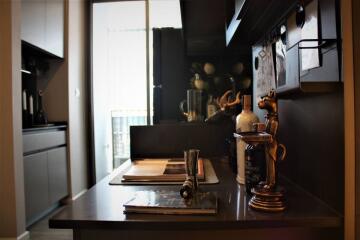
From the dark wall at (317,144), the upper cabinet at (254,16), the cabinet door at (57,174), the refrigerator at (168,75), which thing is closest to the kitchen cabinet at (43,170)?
the cabinet door at (57,174)

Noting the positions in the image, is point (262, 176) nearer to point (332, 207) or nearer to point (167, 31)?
point (332, 207)

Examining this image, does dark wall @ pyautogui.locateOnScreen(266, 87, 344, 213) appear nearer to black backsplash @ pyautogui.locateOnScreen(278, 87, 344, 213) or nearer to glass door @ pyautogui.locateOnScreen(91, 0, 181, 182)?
black backsplash @ pyautogui.locateOnScreen(278, 87, 344, 213)

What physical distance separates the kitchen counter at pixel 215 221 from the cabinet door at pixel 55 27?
2509mm

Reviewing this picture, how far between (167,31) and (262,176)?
2.17 metres

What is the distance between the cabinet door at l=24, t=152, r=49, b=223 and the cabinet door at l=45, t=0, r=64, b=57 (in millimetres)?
1067

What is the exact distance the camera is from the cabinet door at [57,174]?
2839 mm

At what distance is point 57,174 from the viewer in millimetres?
2971

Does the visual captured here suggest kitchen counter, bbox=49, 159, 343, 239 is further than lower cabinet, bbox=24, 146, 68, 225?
No

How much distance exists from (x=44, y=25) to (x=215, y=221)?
2.78 metres

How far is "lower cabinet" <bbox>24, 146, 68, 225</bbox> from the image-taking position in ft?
8.01

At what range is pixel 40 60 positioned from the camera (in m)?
3.15

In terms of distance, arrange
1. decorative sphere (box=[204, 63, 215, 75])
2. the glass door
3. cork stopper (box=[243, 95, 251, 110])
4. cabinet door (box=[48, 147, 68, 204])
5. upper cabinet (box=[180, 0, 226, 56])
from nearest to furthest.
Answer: cork stopper (box=[243, 95, 251, 110]) → upper cabinet (box=[180, 0, 226, 56]) → decorative sphere (box=[204, 63, 215, 75]) → cabinet door (box=[48, 147, 68, 204]) → the glass door

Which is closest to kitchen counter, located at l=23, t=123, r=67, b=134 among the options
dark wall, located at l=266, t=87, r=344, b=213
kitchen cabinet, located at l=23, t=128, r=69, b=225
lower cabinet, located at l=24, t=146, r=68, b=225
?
kitchen cabinet, located at l=23, t=128, r=69, b=225

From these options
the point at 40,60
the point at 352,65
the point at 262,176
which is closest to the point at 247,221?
the point at 262,176
